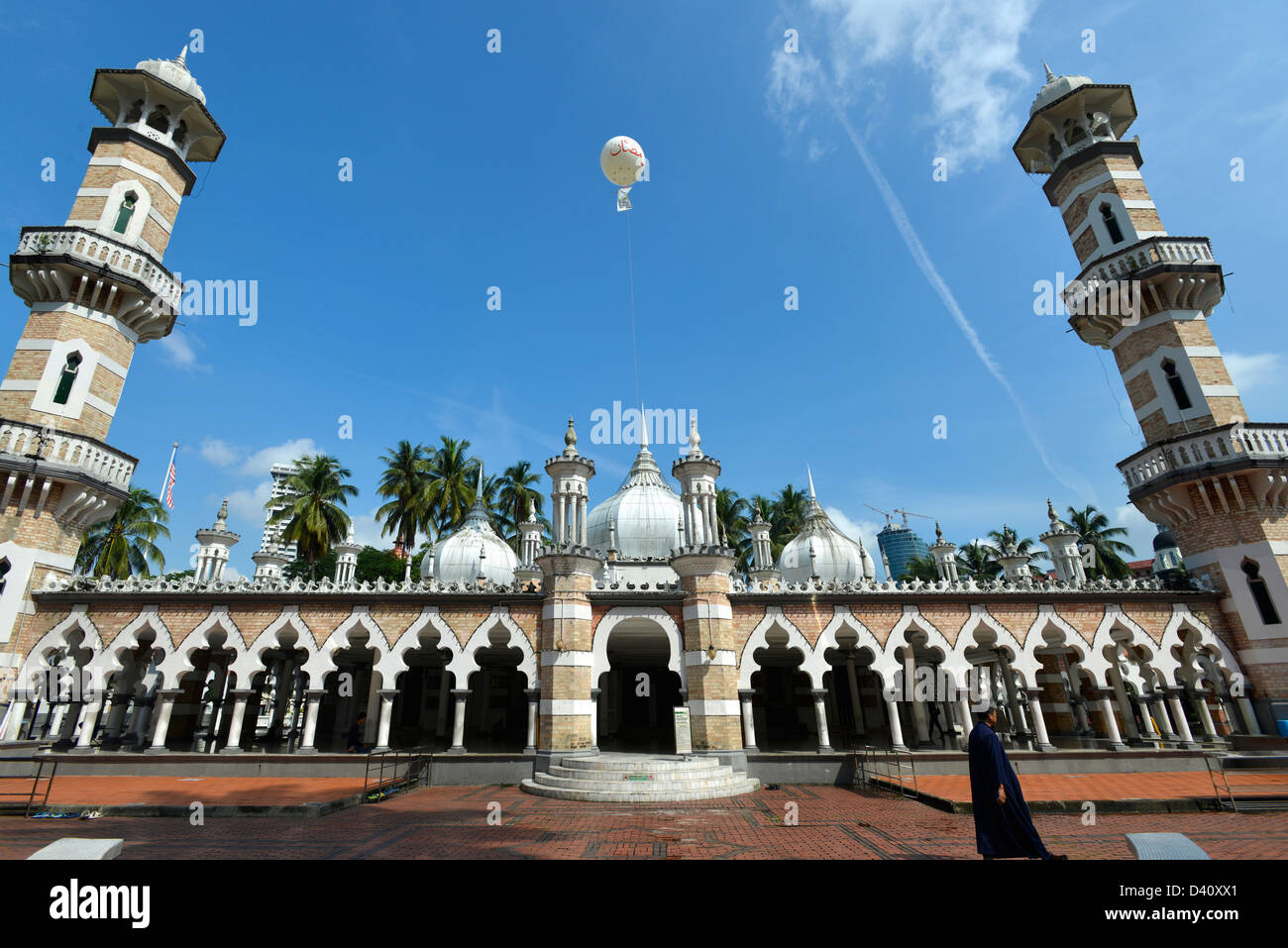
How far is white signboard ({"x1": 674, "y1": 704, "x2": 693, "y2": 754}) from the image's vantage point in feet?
57.3

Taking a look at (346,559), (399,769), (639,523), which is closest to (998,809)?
(399,769)

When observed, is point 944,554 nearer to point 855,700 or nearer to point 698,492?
point 855,700

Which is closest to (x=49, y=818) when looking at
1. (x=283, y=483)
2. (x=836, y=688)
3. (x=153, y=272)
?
(x=153, y=272)

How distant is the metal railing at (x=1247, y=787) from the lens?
12.2 meters

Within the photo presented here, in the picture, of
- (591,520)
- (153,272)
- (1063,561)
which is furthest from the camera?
(591,520)

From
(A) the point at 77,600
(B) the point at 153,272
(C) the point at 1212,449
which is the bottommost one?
(A) the point at 77,600

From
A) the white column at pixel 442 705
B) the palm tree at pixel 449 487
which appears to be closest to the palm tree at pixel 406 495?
the palm tree at pixel 449 487

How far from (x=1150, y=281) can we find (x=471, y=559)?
3179 centimetres

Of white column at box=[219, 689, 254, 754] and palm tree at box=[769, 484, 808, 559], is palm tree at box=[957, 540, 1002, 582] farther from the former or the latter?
white column at box=[219, 689, 254, 754]

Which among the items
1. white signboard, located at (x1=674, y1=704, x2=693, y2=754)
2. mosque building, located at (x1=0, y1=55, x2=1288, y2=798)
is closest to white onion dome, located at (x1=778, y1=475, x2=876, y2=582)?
mosque building, located at (x1=0, y1=55, x2=1288, y2=798)

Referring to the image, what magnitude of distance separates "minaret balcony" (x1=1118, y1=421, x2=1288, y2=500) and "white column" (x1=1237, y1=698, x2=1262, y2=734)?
7.31m

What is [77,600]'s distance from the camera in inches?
773
